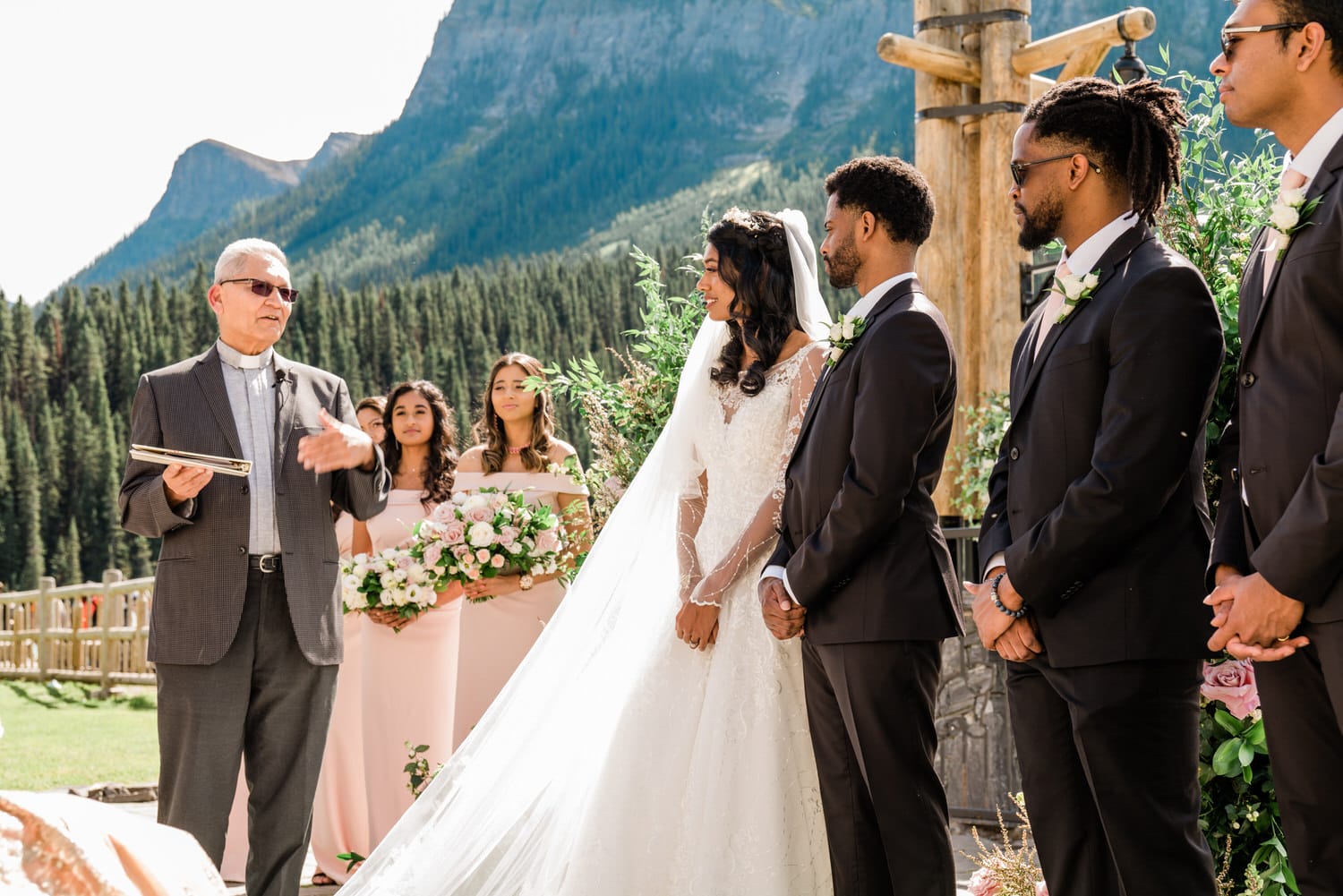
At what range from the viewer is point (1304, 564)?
2.23 m

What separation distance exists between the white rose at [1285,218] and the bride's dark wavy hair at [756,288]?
6.41 ft

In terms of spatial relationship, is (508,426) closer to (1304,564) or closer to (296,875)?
(296,875)

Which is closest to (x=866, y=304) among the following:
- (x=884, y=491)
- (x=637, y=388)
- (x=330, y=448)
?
(x=884, y=491)

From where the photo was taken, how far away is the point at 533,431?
21.3 feet

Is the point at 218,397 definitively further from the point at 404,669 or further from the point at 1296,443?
the point at 1296,443

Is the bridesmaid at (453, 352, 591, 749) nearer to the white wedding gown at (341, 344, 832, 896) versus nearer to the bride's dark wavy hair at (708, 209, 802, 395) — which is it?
the white wedding gown at (341, 344, 832, 896)

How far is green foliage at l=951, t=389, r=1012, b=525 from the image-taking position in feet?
22.3

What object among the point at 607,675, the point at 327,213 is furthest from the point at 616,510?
the point at 327,213

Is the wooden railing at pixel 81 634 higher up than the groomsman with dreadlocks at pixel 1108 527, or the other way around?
the groomsman with dreadlocks at pixel 1108 527

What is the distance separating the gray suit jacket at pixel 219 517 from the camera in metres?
4.13

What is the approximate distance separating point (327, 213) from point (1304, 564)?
132436mm

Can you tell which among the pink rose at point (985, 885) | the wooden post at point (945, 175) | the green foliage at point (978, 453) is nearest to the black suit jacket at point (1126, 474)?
the pink rose at point (985, 885)

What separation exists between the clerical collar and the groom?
197 centimetres

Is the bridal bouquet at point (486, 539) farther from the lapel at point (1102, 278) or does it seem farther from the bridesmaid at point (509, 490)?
the lapel at point (1102, 278)
